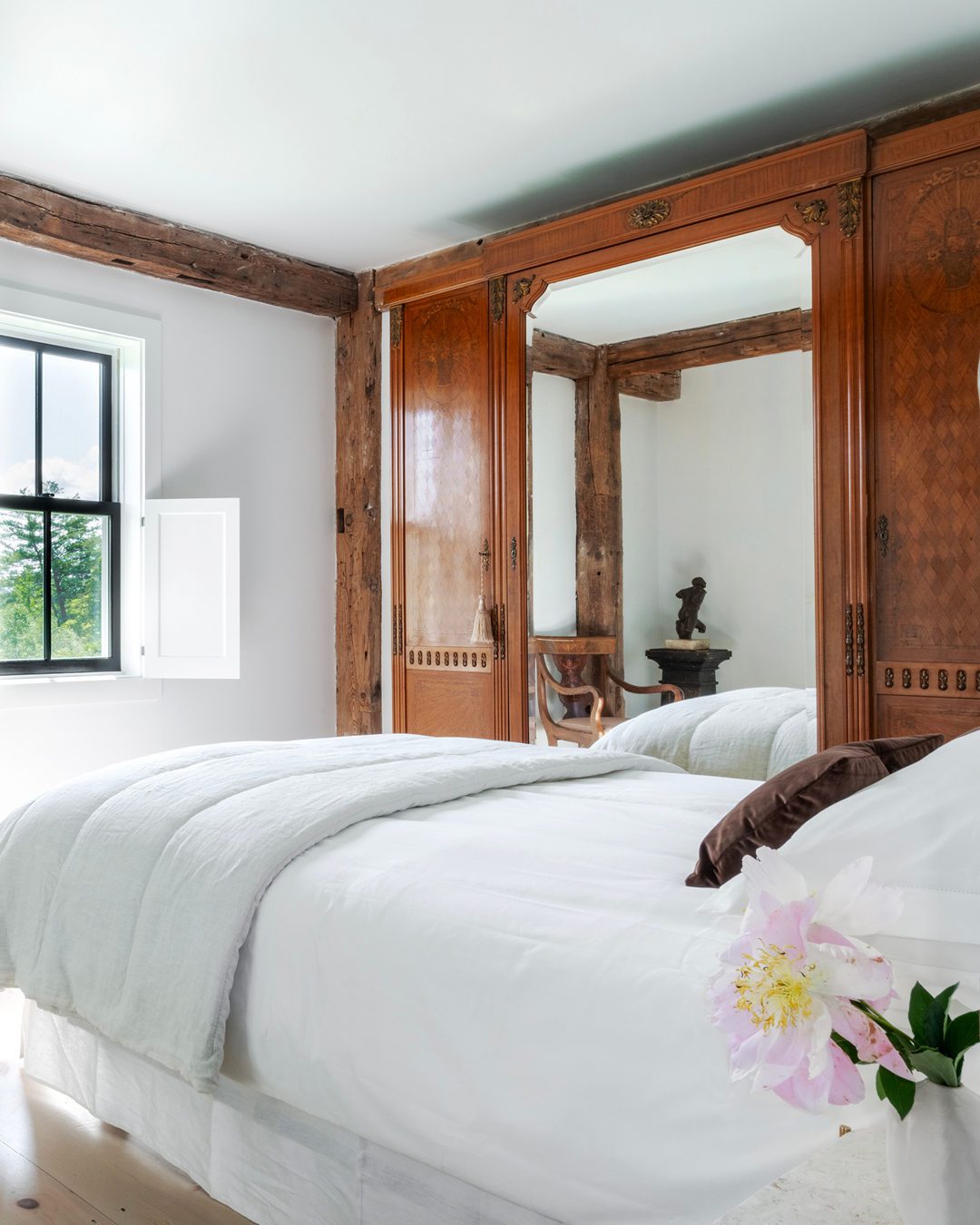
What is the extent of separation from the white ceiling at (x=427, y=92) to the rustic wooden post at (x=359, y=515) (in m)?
0.83

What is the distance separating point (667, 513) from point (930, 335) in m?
1.03

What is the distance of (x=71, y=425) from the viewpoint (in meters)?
4.27

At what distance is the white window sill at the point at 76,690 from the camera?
3957mm

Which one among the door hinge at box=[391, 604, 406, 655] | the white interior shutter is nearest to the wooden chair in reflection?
the door hinge at box=[391, 604, 406, 655]

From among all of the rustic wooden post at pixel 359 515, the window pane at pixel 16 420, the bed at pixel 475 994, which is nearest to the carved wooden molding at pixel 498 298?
the rustic wooden post at pixel 359 515

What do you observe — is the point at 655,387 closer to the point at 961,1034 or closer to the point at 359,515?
the point at 359,515

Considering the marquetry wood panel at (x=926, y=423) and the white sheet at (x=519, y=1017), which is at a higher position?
the marquetry wood panel at (x=926, y=423)

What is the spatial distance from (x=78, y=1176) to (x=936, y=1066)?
1.89m

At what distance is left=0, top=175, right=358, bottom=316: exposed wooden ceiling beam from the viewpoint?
3.91 meters

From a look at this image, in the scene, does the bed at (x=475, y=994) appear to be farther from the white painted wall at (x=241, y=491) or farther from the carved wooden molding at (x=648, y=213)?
the carved wooden molding at (x=648, y=213)

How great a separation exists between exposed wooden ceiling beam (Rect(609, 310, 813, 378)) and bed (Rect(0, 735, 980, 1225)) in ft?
6.12

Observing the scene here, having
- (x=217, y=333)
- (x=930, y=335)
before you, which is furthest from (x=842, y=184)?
(x=217, y=333)

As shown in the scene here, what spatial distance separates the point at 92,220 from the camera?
4.07 metres

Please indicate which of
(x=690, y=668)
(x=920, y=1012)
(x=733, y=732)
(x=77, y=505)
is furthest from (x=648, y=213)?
(x=920, y=1012)
